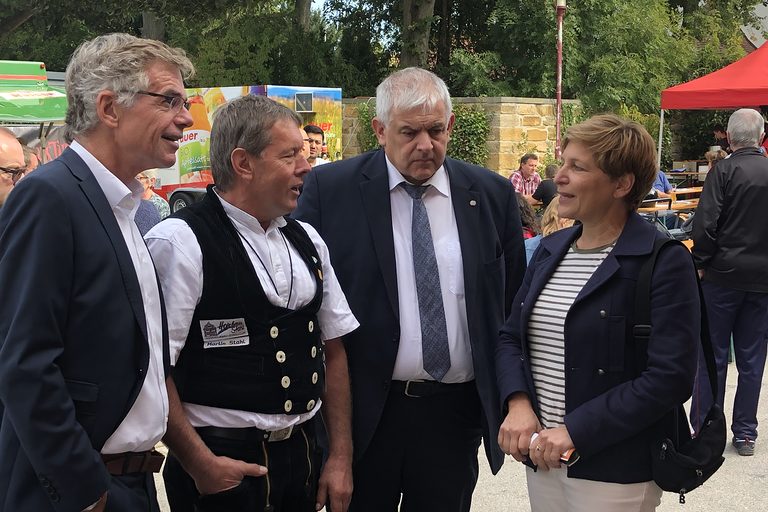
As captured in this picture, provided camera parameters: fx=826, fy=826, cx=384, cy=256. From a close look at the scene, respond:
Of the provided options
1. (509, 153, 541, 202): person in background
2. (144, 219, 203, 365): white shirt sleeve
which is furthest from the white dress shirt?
(509, 153, 541, 202): person in background

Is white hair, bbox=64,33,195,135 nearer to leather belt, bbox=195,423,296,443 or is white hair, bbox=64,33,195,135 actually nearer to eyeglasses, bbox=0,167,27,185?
leather belt, bbox=195,423,296,443

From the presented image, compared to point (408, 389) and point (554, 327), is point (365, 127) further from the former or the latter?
point (554, 327)

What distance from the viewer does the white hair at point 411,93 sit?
2750 millimetres

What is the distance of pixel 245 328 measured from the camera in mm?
2227

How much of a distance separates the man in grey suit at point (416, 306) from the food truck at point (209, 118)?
1052 cm

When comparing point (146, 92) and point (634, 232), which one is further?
point (634, 232)

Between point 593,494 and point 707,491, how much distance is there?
8.47 feet

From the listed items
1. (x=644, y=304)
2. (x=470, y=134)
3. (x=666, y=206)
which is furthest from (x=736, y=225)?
(x=470, y=134)

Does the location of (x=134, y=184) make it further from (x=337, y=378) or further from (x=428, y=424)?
(x=428, y=424)

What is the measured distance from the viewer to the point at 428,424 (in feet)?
9.09

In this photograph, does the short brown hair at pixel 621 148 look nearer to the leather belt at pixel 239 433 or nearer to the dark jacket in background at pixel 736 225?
the leather belt at pixel 239 433

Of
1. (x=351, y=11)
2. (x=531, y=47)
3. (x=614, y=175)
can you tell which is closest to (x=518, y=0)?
(x=531, y=47)

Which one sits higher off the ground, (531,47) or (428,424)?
(531,47)

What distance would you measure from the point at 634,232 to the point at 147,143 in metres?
1.41
